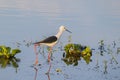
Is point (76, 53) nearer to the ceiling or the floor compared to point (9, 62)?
nearer to the ceiling

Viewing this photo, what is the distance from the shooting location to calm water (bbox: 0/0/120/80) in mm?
10539

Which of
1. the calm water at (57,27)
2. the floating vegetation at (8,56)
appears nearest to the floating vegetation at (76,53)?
the calm water at (57,27)

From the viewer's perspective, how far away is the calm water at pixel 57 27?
415 inches

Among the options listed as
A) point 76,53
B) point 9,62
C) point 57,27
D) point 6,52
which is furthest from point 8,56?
point 57,27

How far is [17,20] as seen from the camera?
17.5 meters

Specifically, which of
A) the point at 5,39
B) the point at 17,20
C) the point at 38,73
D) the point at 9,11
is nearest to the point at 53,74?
the point at 38,73

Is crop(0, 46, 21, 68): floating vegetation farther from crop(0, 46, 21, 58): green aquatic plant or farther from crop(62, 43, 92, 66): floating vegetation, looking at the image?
crop(62, 43, 92, 66): floating vegetation

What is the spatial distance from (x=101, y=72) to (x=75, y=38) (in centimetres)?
434

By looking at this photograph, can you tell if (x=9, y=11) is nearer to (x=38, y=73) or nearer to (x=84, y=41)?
(x=84, y=41)

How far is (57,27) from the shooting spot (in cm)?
1648

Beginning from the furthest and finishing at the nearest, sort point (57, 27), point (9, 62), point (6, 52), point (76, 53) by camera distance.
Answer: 1. point (57, 27)
2. point (76, 53)
3. point (6, 52)
4. point (9, 62)

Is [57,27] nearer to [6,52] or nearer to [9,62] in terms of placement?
[6,52]

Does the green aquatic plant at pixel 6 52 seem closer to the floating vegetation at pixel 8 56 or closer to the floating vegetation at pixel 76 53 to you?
the floating vegetation at pixel 8 56

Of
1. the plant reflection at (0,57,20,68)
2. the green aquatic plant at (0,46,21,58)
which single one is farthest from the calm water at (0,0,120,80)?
the green aquatic plant at (0,46,21,58)
